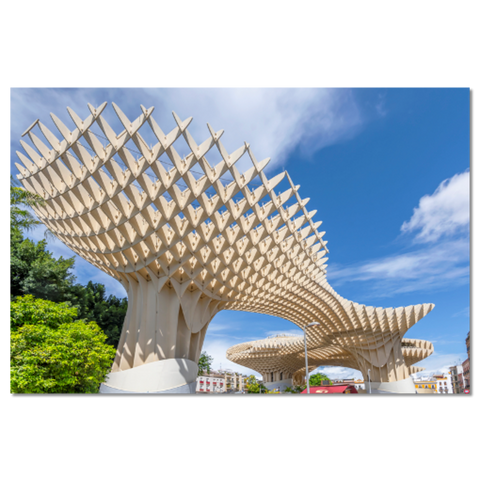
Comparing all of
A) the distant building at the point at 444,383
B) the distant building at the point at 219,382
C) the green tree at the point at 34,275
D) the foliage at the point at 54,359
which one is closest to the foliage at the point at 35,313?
the foliage at the point at 54,359

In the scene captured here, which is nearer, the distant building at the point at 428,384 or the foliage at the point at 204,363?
the foliage at the point at 204,363

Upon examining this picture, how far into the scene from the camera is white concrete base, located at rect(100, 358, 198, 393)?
17109mm

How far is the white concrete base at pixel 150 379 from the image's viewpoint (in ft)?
56.1

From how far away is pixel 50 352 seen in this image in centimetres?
1235

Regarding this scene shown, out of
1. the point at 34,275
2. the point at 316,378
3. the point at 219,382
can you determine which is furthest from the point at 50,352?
the point at 316,378

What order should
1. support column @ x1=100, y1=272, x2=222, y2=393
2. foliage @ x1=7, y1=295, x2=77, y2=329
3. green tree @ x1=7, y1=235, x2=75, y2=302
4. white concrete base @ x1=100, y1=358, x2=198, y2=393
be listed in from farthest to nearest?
green tree @ x1=7, y1=235, x2=75, y2=302, support column @ x1=100, y1=272, x2=222, y2=393, white concrete base @ x1=100, y1=358, x2=198, y2=393, foliage @ x1=7, y1=295, x2=77, y2=329

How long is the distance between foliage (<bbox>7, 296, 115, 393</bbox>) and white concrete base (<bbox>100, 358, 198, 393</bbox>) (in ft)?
4.21

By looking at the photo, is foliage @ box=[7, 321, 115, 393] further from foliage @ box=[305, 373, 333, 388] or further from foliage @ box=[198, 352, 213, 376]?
foliage @ box=[305, 373, 333, 388]

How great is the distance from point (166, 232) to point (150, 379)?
331 inches

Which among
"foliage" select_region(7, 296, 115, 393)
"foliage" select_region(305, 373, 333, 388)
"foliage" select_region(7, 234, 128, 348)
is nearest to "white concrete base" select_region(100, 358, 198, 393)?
"foliage" select_region(7, 296, 115, 393)

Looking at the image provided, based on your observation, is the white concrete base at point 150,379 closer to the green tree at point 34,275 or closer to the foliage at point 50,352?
the foliage at point 50,352

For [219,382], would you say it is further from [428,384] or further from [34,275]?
[34,275]

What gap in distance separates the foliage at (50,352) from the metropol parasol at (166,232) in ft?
10.5
